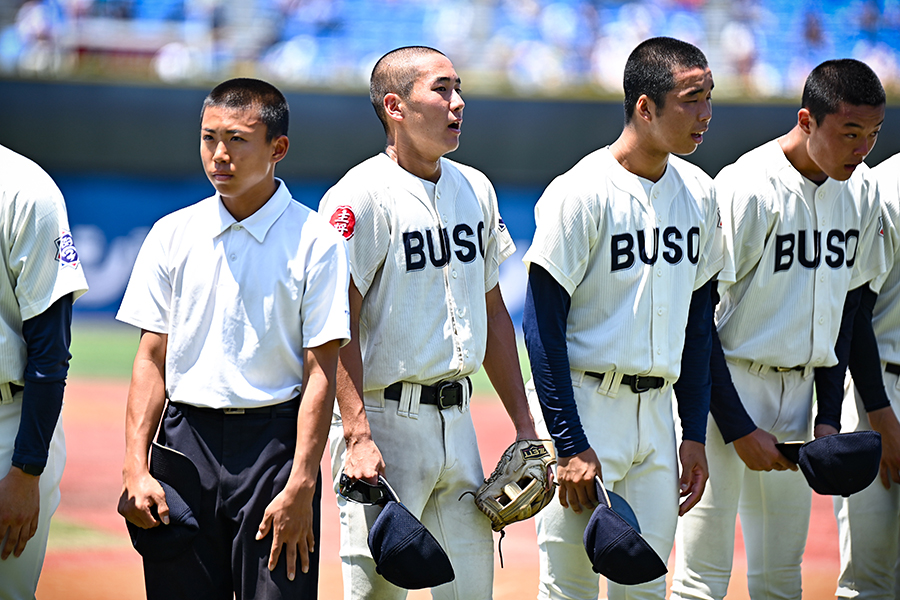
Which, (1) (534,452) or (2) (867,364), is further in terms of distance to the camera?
(2) (867,364)

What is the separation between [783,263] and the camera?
3826 mm

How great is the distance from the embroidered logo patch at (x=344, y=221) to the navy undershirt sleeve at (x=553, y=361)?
65 cm

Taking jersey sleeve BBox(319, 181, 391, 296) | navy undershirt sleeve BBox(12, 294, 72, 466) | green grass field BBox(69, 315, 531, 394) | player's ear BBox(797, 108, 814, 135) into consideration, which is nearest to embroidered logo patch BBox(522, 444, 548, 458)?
jersey sleeve BBox(319, 181, 391, 296)

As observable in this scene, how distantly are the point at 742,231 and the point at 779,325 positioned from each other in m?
0.39

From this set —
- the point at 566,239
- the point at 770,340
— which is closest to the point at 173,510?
the point at 566,239

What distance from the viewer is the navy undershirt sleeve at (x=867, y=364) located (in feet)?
13.4

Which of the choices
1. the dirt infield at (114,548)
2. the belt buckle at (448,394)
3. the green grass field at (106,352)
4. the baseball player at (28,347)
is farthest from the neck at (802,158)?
the green grass field at (106,352)

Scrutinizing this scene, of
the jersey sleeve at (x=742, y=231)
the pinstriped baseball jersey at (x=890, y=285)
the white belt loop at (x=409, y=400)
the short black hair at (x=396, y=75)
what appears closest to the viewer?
the white belt loop at (x=409, y=400)

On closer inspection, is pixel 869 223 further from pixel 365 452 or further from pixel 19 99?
pixel 19 99

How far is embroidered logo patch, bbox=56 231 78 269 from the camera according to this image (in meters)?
2.92

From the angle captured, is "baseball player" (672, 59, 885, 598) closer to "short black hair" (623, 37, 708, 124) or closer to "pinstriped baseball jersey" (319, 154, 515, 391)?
"short black hair" (623, 37, 708, 124)

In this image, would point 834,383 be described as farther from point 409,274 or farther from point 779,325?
point 409,274

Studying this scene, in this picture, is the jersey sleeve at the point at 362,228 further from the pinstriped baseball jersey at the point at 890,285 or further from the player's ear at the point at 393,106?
the pinstriped baseball jersey at the point at 890,285

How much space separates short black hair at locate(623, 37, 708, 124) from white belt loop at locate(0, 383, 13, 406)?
2270 millimetres
